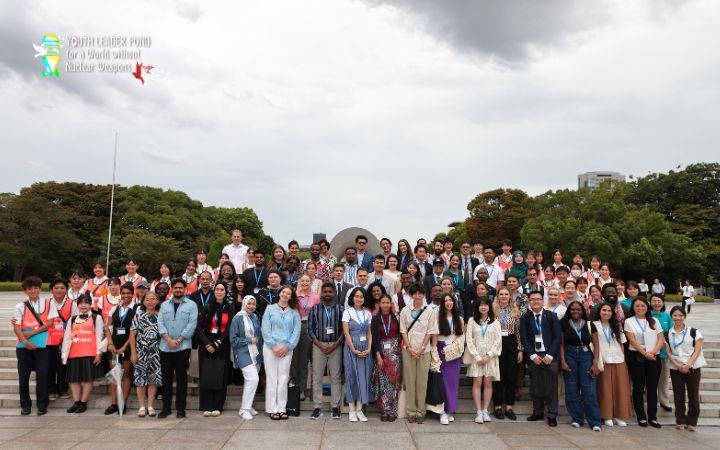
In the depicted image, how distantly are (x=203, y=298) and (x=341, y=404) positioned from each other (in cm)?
267

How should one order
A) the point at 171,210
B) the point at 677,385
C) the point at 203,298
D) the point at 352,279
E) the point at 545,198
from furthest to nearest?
the point at 171,210 < the point at 545,198 < the point at 352,279 < the point at 203,298 < the point at 677,385

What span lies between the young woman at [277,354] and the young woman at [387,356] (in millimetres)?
1209

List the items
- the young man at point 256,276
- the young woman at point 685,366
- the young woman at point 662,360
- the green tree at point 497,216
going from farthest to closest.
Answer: the green tree at point 497,216
the young man at point 256,276
the young woman at point 662,360
the young woman at point 685,366

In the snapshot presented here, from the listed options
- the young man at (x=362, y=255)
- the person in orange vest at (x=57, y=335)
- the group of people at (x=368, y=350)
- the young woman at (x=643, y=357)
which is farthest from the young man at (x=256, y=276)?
the young woman at (x=643, y=357)

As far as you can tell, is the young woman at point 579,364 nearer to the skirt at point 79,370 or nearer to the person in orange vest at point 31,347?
the skirt at point 79,370

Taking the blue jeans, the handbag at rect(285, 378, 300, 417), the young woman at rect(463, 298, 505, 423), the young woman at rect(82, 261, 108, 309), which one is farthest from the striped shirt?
the young woman at rect(82, 261, 108, 309)

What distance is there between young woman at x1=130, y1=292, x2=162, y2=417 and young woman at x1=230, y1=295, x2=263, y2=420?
1106 millimetres

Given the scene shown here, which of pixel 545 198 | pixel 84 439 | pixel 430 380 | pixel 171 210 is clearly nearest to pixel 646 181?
pixel 545 198

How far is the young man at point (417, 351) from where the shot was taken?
7004 millimetres

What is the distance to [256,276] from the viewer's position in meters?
8.44

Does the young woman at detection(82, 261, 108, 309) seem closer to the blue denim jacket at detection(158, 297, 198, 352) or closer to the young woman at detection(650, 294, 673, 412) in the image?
the blue denim jacket at detection(158, 297, 198, 352)

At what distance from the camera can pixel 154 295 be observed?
7195 millimetres

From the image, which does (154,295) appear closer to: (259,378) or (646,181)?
(259,378)

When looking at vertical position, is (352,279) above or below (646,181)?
below
